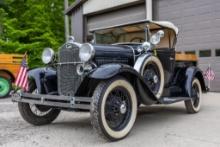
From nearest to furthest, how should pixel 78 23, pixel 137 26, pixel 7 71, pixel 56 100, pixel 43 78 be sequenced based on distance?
pixel 56 100 → pixel 43 78 → pixel 137 26 → pixel 7 71 → pixel 78 23

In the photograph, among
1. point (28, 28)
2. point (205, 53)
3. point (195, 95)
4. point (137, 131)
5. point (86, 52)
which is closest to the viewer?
point (86, 52)

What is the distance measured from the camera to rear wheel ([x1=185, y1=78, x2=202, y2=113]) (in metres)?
7.15

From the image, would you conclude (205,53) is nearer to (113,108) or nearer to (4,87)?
(4,87)

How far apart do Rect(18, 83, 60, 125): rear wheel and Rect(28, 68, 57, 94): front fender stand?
18 cm

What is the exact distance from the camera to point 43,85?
19.8ft

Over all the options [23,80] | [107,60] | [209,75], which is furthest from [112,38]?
[209,75]

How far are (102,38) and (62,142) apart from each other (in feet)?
9.94

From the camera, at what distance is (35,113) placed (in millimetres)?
6254

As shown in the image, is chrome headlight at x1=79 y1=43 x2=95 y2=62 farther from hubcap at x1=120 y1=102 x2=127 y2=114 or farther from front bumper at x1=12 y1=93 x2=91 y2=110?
hubcap at x1=120 y1=102 x2=127 y2=114

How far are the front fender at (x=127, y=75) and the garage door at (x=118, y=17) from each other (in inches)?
372

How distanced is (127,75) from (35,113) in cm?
205

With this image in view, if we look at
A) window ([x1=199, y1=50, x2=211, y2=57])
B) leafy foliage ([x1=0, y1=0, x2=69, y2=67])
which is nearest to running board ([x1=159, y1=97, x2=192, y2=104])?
window ([x1=199, y1=50, x2=211, y2=57])

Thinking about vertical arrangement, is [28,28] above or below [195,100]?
above

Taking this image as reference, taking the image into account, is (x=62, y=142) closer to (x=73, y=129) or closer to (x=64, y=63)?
(x=73, y=129)
